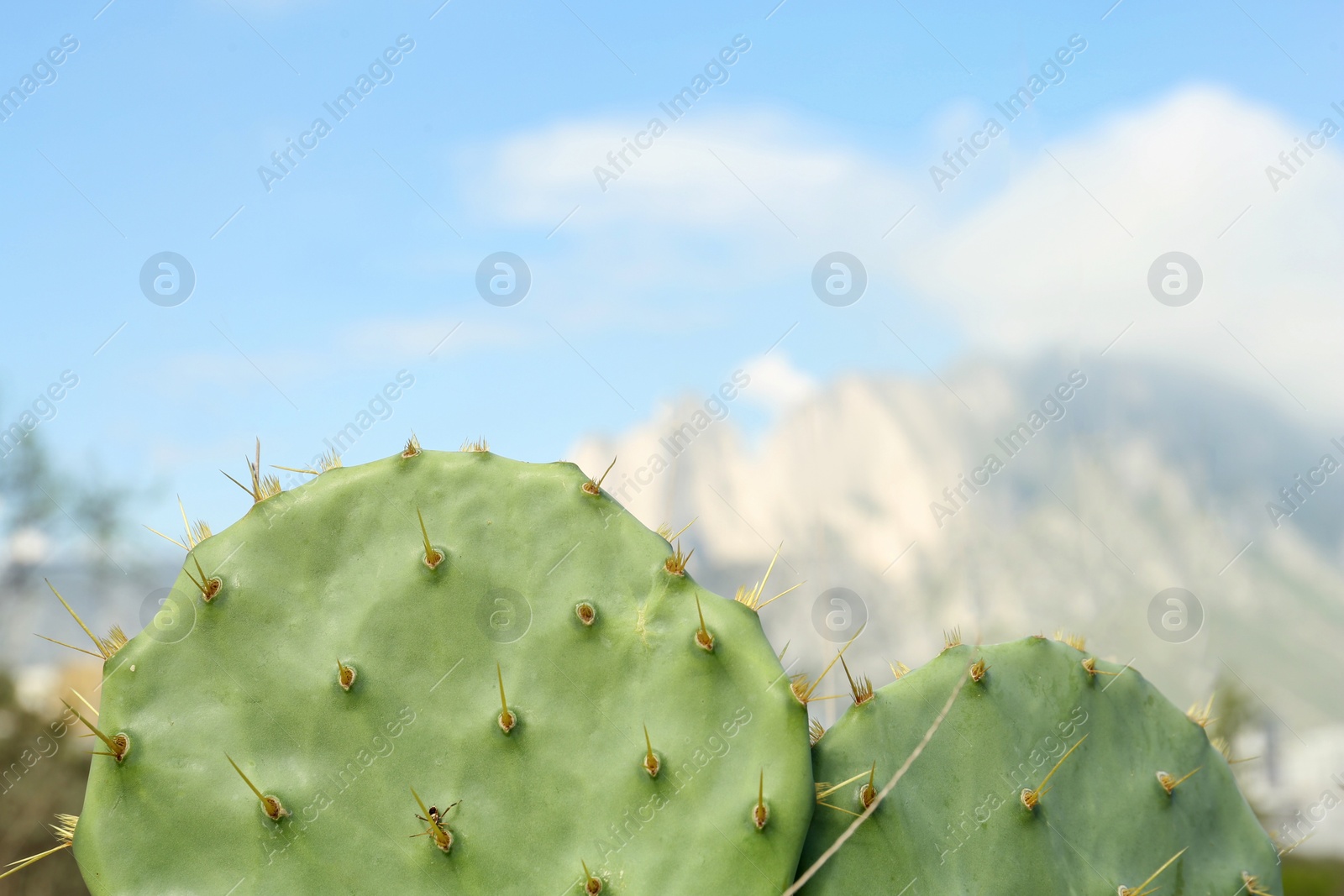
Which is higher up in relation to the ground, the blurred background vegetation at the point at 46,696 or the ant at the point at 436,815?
the ant at the point at 436,815

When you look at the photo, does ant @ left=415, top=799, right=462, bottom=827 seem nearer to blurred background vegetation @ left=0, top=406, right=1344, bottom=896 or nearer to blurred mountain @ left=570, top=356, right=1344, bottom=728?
blurred background vegetation @ left=0, top=406, right=1344, bottom=896

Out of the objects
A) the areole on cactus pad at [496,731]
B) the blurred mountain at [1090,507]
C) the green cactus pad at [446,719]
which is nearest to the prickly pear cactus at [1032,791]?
the areole on cactus pad at [496,731]

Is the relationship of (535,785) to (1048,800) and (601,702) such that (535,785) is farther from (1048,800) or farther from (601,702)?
(1048,800)

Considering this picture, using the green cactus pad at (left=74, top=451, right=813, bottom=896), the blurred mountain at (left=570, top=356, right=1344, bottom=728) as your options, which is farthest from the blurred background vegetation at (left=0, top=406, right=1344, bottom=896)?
the blurred mountain at (left=570, top=356, right=1344, bottom=728)

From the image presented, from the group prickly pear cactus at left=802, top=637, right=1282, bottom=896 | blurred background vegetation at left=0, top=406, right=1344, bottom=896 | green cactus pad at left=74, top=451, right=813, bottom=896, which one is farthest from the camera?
blurred background vegetation at left=0, top=406, right=1344, bottom=896

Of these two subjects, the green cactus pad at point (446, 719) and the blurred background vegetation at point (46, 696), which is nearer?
the green cactus pad at point (446, 719)

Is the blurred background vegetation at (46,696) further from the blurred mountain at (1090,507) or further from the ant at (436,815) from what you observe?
the blurred mountain at (1090,507)

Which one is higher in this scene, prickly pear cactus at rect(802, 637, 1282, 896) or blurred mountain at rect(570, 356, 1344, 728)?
blurred mountain at rect(570, 356, 1344, 728)
